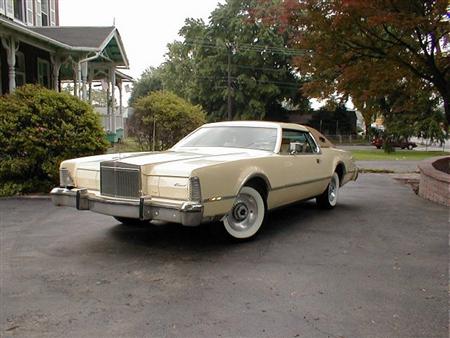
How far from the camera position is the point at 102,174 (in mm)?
5340

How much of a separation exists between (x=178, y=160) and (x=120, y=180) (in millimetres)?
704

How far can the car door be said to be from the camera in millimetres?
6254

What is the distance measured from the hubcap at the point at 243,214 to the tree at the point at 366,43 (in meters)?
4.62

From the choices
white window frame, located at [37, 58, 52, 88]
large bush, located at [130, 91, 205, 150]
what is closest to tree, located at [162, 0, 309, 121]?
white window frame, located at [37, 58, 52, 88]

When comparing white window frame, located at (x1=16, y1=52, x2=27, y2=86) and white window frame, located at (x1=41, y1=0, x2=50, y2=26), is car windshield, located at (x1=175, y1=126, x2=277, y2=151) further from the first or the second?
white window frame, located at (x1=41, y1=0, x2=50, y2=26)

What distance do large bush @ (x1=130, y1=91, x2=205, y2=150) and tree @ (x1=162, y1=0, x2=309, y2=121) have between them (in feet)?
92.2

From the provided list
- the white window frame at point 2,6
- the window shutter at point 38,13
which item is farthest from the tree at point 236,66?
the white window frame at point 2,6

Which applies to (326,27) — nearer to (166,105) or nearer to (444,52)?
(444,52)

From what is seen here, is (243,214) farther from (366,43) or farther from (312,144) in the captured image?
(366,43)

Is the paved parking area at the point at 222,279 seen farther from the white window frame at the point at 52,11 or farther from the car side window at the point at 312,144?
the white window frame at the point at 52,11

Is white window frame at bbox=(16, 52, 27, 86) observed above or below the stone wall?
above

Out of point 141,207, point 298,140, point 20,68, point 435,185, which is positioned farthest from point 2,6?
point 435,185

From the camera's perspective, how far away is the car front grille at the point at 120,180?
197 inches

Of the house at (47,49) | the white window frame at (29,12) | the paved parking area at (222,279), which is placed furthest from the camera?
the white window frame at (29,12)
